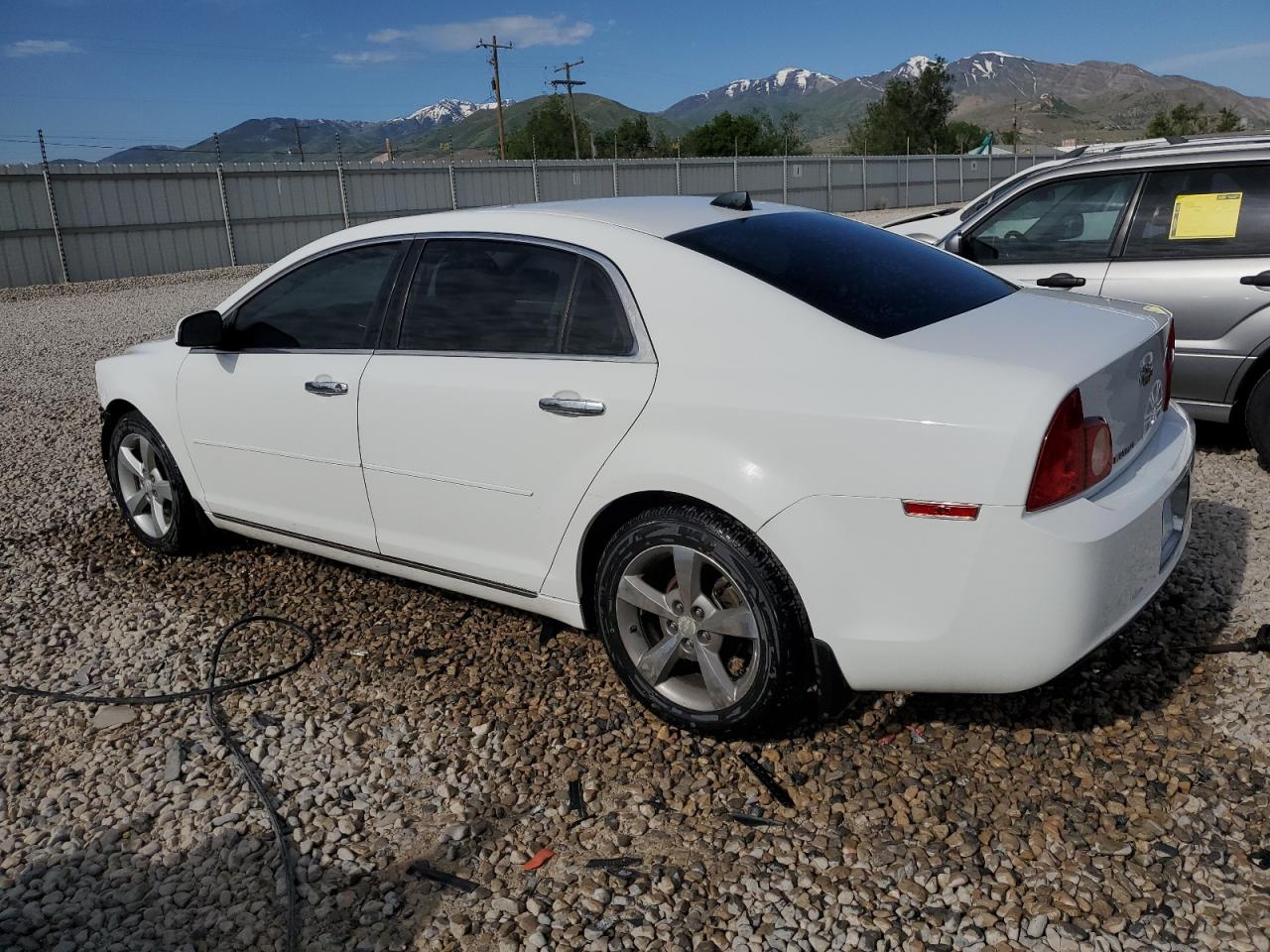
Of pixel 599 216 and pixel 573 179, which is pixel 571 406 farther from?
pixel 573 179

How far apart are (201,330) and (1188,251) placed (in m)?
5.02

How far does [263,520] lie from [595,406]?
1.96 metres

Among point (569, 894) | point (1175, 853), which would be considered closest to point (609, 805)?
point (569, 894)

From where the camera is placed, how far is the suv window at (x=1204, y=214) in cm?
529

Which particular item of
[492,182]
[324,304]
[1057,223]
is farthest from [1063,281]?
[492,182]

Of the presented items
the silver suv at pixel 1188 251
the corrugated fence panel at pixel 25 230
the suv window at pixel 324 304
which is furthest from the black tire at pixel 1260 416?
the corrugated fence panel at pixel 25 230

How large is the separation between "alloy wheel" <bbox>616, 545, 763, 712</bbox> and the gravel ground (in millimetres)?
215

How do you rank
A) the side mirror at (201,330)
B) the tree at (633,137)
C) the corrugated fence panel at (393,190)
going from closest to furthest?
1. the side mirror at (201,330)
2. the corrugated fence panel at (393,190)
3. the tree at (633,137)

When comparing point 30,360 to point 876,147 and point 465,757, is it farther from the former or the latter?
point 876,147

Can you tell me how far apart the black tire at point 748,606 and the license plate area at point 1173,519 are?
1.08m

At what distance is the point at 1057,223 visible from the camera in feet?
19.9

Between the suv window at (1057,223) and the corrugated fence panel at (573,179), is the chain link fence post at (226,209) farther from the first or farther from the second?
the suv window at (1057,223)

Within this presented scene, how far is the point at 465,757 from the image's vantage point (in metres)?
3.19

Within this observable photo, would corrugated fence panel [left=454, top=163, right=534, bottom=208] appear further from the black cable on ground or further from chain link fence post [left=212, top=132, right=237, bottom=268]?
the black cable on ground
